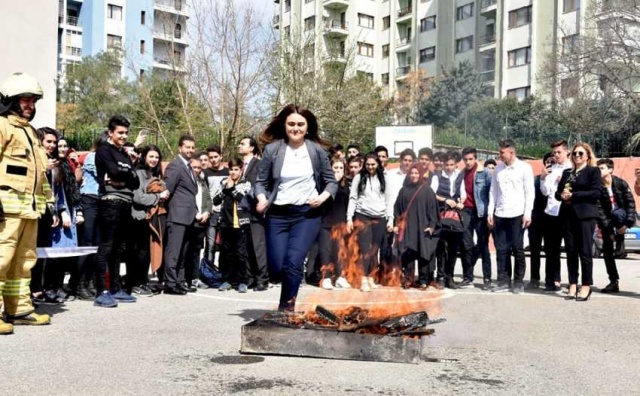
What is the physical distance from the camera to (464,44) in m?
57.7

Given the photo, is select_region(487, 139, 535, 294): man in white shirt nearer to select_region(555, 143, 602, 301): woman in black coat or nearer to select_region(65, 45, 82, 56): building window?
select_region(555, 143, 602, 301): woman in black coat

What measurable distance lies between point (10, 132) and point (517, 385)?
5207mm

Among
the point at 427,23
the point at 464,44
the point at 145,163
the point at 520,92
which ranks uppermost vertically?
the point at 427,23

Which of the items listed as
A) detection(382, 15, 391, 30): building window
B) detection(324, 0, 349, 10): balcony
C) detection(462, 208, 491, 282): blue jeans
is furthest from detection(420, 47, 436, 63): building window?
detection(462, 208, 491, 282): blue jeans

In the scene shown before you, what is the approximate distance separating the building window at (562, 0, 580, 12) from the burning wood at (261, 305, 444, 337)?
44927 mm

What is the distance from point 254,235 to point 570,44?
30.2 metres

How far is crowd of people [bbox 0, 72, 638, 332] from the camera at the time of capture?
677 centimetres

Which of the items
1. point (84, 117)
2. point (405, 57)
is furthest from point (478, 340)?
point (405, 57)

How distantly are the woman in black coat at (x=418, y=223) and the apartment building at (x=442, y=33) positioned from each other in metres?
23.4

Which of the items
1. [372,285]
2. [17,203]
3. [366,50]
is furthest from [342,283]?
[366,50]

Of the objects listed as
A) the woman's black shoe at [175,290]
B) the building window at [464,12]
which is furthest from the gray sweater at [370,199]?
the building window at [464,12]

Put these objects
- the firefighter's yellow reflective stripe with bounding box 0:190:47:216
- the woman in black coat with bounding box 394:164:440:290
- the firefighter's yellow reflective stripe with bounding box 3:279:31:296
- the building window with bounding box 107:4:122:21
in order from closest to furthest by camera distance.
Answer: the firefighter's yellow reflective stripe with bounding box 0:190:47:216, the firefighter's yellow reflective stripe with bounding box 3:279:31:296, the woman in black coat with bounding box 394:164:440:290, the building window with bounding box 107:4:122:21

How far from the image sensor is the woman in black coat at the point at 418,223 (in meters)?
10.8

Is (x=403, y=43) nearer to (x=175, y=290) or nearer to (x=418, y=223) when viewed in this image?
(x=418, y=223)
